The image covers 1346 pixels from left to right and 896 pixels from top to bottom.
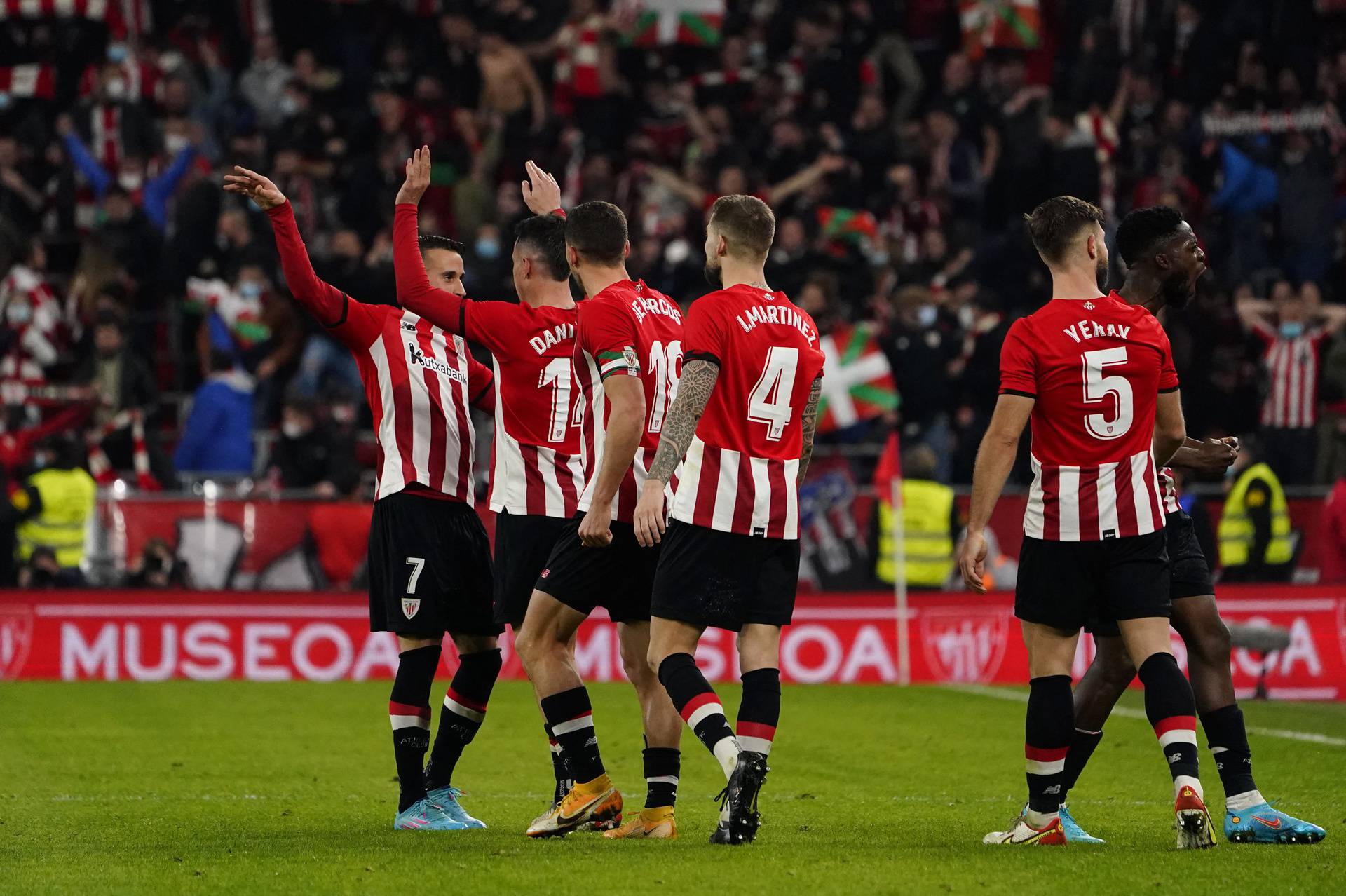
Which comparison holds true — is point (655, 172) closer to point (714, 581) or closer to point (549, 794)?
point (549, 794)

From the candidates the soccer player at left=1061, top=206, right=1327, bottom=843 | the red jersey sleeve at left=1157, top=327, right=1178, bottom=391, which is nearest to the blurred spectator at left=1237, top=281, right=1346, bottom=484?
the soccer player at left=1061, top=206, right=1327, bottom=843

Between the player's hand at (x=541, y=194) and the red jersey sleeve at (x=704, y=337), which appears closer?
the red jersey sleeve at (x=704, y=337)

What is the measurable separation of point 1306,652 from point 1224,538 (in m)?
1.49

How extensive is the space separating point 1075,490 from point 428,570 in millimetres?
2759

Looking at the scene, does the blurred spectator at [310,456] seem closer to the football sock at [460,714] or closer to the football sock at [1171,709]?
the football sock at [460,714]

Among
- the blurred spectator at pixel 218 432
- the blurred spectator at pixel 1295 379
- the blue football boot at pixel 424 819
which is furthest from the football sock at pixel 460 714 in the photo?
the blurred spectator at pixel 1295 379

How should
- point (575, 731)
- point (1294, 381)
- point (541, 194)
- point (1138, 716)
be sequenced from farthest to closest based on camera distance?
point (1294, 381) → point (1138, 716) → point (541, 194) → point (575, 731)

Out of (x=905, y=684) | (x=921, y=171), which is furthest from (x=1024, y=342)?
(x=921, y=171)

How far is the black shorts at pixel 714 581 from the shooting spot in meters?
7.11

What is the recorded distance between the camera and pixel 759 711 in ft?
22.9

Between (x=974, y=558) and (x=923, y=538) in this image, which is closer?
(x=974, y=558)

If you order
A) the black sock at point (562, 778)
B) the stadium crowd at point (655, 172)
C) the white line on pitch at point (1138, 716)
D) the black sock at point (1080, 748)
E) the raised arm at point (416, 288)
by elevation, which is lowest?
the white line on pitch at point (1138, 716)

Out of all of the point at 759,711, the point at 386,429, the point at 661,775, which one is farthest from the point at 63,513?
the point at 759,711

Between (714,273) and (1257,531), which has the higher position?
(714,273)
